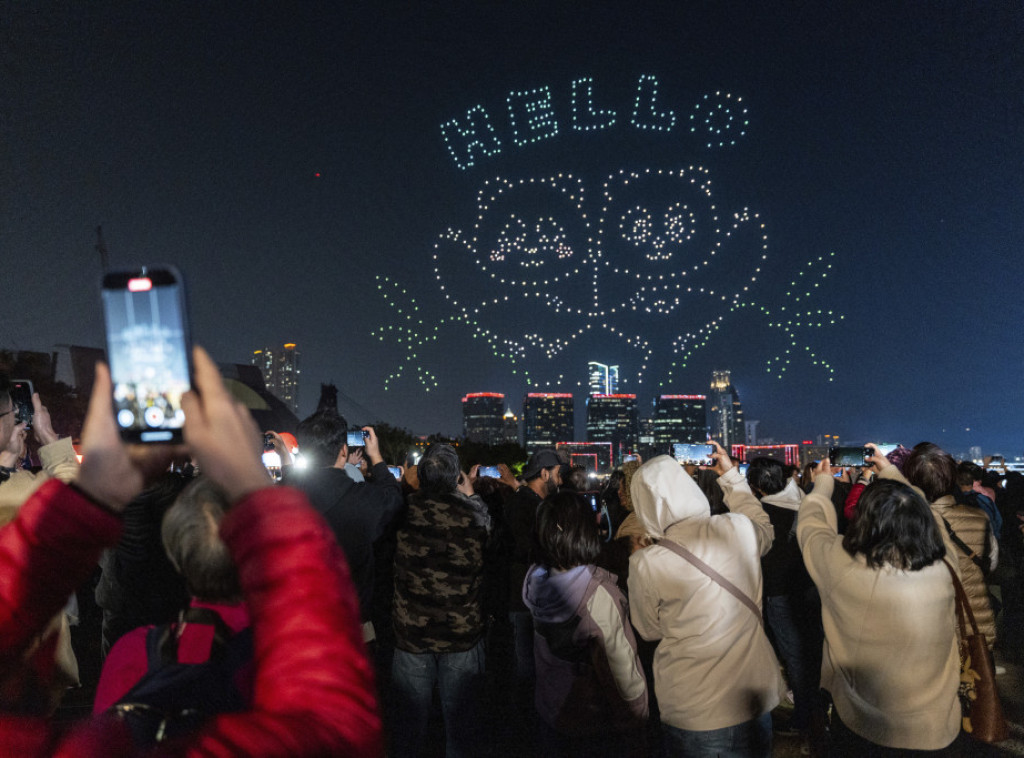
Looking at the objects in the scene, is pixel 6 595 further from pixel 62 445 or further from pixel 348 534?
pixel 62 445

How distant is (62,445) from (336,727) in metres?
3.70

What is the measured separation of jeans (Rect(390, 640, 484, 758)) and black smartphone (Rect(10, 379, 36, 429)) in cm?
268

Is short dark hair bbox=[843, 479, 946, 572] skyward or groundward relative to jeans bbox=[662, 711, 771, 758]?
skyward

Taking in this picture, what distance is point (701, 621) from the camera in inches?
125


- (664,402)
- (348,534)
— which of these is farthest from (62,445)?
(664,402)

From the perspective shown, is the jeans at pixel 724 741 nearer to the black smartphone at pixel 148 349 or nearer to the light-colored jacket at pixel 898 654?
the light-colored jacket at pixel 898 654

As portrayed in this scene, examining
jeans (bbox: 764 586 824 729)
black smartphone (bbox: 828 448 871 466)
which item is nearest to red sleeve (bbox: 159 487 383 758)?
black smartphone (bbox: 828 448 871 466)

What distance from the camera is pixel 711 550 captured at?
3.23 metres

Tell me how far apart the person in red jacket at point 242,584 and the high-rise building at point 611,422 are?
16929cm

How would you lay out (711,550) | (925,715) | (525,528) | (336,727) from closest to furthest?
(336,727) → (925,715) → (711,550) → (525,528)

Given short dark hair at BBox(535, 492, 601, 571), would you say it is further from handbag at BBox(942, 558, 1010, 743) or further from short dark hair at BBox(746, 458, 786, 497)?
short dark hair at BBox(746, 458, 786, 497)

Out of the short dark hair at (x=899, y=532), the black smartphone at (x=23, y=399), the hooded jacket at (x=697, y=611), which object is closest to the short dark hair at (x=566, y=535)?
the hooded jacket at (x=697, y=611)

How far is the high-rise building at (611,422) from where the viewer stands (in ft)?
563

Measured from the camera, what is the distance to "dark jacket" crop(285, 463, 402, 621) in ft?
12.7
